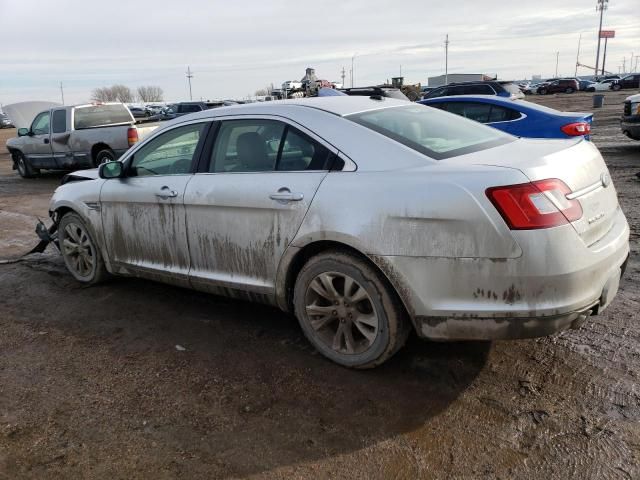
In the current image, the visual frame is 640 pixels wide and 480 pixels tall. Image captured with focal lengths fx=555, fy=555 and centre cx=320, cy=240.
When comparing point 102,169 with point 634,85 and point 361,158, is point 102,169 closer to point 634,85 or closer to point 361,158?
point 361,158

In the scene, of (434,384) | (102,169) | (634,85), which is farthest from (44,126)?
(634,85)

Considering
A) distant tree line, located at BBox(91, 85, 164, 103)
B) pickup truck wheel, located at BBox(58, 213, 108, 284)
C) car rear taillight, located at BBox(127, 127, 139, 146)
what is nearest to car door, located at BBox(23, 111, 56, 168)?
car rear taillight, located at BBox(127, 127, 139, 146)

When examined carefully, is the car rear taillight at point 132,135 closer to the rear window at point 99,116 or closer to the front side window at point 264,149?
the rear window at point 99,116

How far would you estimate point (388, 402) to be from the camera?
3076mm

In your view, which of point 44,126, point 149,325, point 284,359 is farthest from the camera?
point 44,126

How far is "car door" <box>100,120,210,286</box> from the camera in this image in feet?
13.6

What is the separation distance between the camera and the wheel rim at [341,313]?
328 centimetres

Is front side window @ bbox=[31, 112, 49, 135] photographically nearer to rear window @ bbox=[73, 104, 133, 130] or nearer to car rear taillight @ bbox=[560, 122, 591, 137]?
rear window @ bbox=[73, 104, 133, 130]

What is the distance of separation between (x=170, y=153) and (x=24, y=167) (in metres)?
12.0

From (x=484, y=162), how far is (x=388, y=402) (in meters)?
1.42

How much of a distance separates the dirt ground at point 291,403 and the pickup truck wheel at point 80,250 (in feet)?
2.25

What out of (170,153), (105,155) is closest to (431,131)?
(170,153)

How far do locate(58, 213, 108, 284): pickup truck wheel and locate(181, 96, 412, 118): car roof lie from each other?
1.73 m

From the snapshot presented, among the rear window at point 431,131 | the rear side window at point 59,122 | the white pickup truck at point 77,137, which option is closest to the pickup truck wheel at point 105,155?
the white pickup truck at point 77,137
